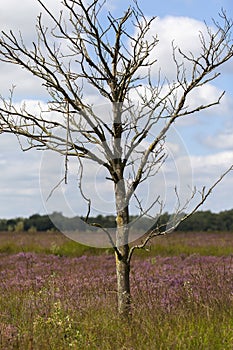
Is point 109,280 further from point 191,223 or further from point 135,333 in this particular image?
point 191,223

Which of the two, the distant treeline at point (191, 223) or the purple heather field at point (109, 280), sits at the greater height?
the distant treeline at point (191, 223)

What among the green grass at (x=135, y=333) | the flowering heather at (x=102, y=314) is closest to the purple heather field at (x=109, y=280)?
the flowering heather at (x=102, y=314)

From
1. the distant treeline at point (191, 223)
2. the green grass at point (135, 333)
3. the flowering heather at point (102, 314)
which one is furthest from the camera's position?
the distant treeline at point (191, 223)

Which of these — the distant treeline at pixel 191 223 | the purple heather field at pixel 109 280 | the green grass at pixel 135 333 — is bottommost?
the green grass at pixel 135 333

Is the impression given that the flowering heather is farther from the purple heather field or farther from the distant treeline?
the distant treeline

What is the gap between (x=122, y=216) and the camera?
23.0ft

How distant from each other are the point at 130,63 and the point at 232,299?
319cm

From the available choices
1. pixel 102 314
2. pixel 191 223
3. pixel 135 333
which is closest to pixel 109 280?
pixel 102 314

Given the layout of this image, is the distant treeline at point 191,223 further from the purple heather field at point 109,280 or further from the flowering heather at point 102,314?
the flowering heather at point 102,314

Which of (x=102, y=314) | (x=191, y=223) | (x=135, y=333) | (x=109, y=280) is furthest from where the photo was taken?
(x=191, y=223)

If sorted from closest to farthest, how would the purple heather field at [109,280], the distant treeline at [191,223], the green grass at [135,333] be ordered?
1. the green grass at [135,333]
2. the purple heather field at [109,280]
3. the distant treeline at [191,223]

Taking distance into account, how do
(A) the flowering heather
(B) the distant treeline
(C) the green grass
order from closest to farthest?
(C) the green grass, (A) the flowering heather, (B) the distant treeline

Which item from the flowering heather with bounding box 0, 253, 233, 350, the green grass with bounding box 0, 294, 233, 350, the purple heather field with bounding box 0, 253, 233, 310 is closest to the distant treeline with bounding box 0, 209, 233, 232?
the purple heather field with bounding box 0, 253, 233, 310

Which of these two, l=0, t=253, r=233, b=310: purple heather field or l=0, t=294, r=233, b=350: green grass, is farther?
l=0, t=253, r=233, b=310: purple heather field
